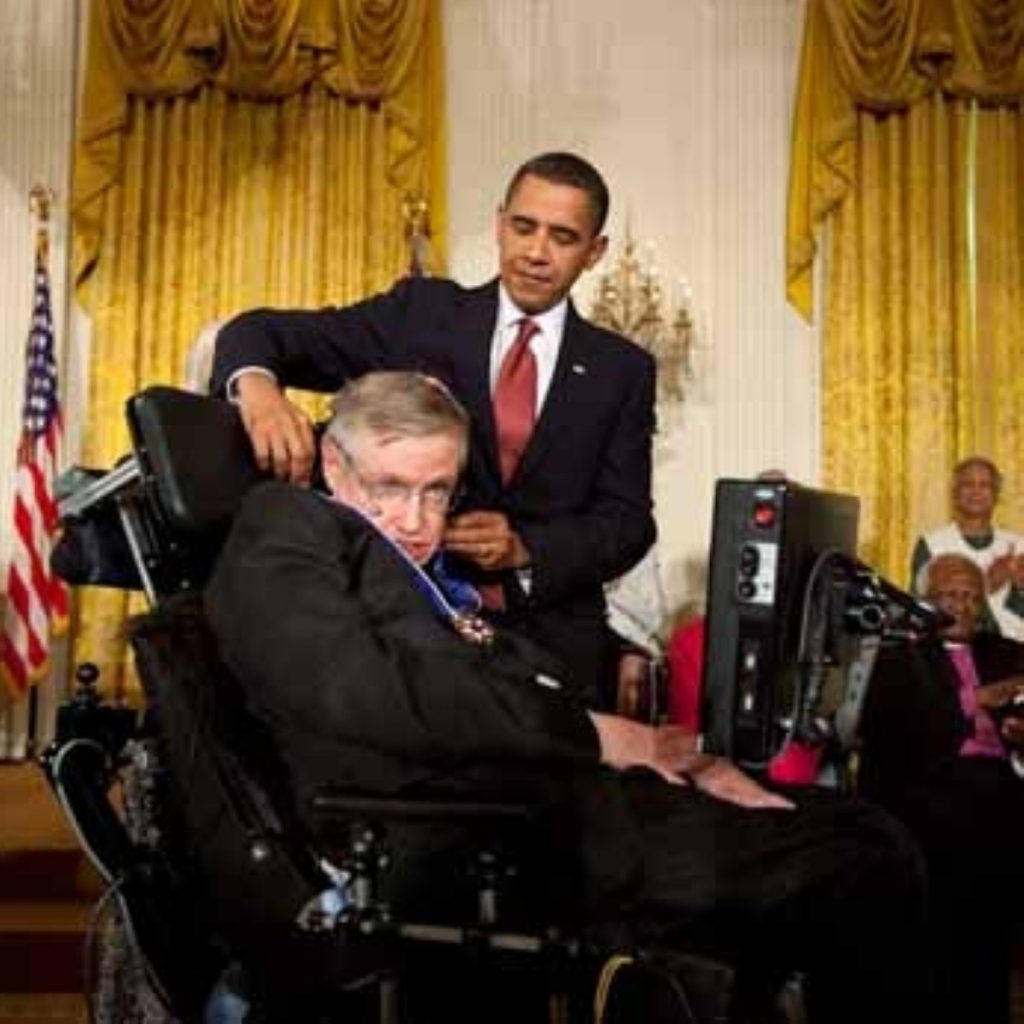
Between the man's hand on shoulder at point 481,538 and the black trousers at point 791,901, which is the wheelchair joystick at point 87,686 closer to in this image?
the man's hand on shoulder at point 481,538

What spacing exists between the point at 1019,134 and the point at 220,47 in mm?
3916

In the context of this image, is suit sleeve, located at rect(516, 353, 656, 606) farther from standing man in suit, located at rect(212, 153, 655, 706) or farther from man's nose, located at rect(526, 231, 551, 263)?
man's nose, located at rect(526, 231, 551, 263)

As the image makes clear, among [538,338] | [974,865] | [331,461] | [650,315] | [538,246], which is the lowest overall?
[974,865]

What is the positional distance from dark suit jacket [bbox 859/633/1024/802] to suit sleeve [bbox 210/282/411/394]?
2019 millimetres

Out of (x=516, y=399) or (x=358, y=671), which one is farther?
(x=516, y=399)

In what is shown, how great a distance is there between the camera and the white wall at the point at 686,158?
7680mm

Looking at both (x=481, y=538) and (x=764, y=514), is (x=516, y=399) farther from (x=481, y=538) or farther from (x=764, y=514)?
(x=764, y=514)

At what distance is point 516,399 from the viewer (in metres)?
2.66

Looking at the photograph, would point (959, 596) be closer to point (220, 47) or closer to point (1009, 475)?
point (1009, 475)

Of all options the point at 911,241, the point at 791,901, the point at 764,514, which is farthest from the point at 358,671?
the point at 911,241

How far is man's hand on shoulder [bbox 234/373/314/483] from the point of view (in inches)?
85.9

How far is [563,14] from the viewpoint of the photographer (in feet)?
25.7

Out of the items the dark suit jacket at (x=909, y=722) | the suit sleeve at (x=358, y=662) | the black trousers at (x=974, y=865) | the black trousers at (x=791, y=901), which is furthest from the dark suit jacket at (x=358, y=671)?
the dark suit jacket at (x=909, y=722)

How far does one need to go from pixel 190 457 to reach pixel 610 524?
2.61ft
